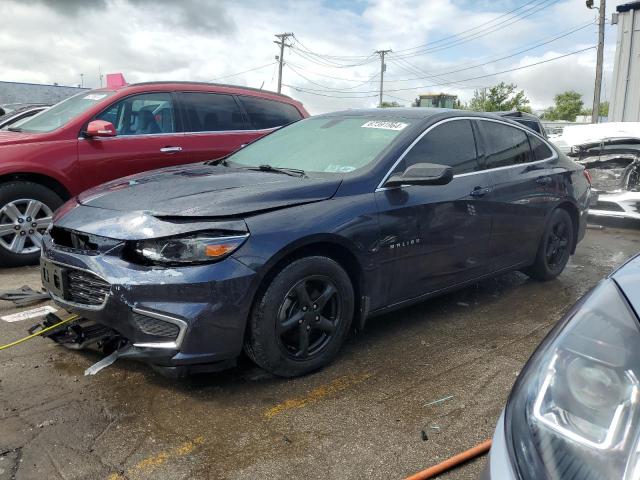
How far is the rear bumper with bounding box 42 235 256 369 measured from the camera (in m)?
2.69

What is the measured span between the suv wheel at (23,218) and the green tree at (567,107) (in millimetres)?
67035

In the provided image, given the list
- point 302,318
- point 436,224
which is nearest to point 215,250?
point 302,318

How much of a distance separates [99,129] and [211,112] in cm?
136

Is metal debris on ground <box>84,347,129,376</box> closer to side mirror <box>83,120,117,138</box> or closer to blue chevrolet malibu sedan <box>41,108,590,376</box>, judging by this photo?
blue chevrolet malibu sedan <box>41,108,590,376</box>

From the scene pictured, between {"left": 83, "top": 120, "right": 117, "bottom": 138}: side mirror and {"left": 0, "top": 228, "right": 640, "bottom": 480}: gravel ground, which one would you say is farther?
{"left": 83, "top": 120, "right": 117, "bottom": 138}: side mirror

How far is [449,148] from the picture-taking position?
158 inches

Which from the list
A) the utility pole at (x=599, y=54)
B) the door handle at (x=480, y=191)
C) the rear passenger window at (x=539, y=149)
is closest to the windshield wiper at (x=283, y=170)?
the door handle at (x=480, y=191)

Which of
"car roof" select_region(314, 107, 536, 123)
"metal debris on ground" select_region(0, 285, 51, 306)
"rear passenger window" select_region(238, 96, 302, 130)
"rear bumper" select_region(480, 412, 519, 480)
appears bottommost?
"metal debris on ground" select_region(0, 285, 51, 306)

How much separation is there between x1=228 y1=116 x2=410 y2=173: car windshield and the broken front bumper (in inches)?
202

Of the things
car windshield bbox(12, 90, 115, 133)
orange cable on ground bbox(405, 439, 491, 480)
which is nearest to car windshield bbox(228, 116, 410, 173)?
orange cable on ground bbox(405, 439, 491, 480)

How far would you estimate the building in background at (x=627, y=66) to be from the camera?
43.4 ft

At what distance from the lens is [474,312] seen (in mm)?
4402

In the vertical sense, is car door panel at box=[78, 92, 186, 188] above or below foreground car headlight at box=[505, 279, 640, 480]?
above

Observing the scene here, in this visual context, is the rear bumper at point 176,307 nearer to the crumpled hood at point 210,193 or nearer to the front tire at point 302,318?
the front tire at point 302,318
